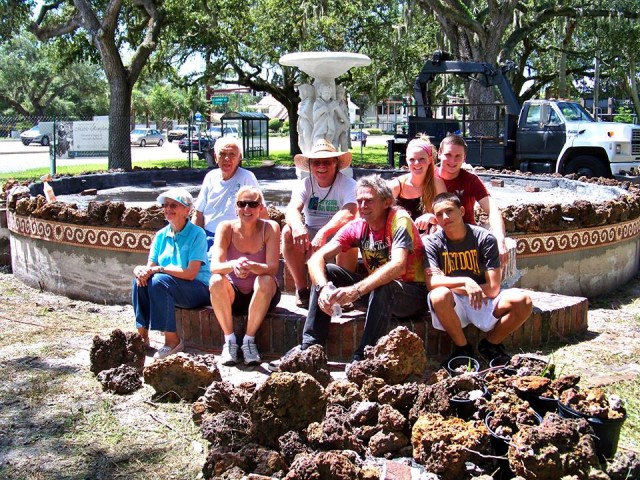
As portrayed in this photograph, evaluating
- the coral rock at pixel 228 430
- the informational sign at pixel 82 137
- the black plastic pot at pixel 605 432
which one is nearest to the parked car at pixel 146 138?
the informational sign at pixel 82 137

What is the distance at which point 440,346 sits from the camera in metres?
4.91

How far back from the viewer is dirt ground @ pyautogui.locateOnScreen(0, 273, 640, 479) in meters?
3.48

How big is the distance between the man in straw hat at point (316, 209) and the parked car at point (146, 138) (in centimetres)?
3986

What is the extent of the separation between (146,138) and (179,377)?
41.6 m

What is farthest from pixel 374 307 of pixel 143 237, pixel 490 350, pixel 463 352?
pixel 143 237

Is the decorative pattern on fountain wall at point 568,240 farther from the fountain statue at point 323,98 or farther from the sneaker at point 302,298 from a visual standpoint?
the fountain statue at point 323,98

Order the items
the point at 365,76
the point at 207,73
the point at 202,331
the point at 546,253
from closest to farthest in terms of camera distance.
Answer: the point at 202,331 < the point at 546,253 < the point at 207,73 < the point at 365,76

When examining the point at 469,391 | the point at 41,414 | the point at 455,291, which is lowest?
the point at 41,414

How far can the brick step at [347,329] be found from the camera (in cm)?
490

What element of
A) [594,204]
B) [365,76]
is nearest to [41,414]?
[594,204]

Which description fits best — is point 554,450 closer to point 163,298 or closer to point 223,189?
point 163,298

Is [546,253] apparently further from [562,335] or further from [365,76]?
[365,76]

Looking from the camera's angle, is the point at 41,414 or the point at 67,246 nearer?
the point at 41,414

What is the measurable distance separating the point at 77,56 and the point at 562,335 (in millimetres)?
18942
